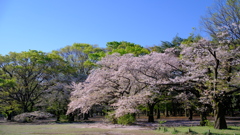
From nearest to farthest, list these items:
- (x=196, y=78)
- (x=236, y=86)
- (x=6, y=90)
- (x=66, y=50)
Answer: (x=236, y=86)
(x=196, y=78)
(x=6, y=90)
(x=66, y=50)

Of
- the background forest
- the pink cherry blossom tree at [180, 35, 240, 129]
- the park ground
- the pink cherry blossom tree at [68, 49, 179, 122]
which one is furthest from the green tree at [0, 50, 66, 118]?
the pink cherry blossom tree at [180, 35, 240, 129]

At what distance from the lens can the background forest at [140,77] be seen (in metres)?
16.9

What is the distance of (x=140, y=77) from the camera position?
22094 millimetres

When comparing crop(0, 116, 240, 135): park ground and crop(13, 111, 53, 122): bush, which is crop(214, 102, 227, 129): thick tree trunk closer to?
crop(0, 116, 240, 135): park ground

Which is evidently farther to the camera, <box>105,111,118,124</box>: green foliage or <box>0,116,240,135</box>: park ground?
<box>105,111,118,124</box>: green foliage

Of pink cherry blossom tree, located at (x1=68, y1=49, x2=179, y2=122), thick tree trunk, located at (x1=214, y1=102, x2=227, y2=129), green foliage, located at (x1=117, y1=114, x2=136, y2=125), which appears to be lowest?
green foliage, located at (x1=117, y1=114, x2=136, y2=125)

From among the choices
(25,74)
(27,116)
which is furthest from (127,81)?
(25,74)

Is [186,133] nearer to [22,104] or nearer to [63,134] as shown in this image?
[63,134]

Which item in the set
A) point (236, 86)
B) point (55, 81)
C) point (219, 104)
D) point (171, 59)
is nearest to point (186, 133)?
point (219, 104)

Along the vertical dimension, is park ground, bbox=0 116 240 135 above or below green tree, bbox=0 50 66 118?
below

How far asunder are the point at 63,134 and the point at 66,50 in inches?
1192

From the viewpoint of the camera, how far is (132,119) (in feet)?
67.5

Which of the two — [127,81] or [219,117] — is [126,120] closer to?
[127,81]

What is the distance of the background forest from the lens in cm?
1693
